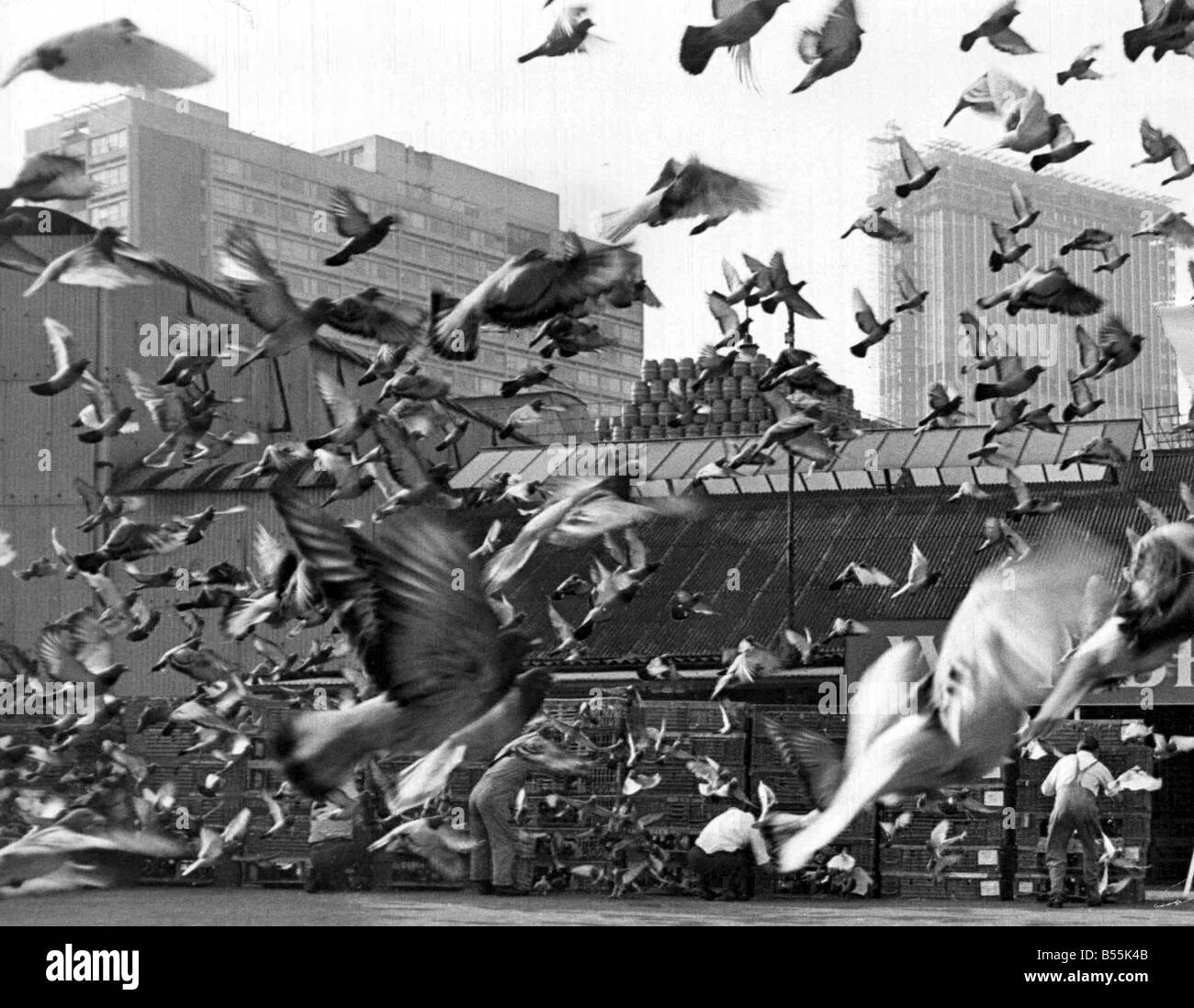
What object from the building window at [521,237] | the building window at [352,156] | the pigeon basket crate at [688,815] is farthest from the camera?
the building window at [352,156]

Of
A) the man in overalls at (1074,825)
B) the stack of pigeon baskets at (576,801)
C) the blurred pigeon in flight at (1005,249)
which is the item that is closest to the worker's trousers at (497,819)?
the stack of pigeon baskets at (576,801)

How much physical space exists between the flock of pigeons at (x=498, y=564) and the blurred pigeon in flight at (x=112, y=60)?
0.09 ft

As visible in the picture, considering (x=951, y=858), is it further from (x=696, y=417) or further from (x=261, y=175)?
(x=261, y=175)

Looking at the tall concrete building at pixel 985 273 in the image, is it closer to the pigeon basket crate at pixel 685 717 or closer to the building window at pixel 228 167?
the building window at pixel 228 167

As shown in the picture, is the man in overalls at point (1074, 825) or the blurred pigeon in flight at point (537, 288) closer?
the blurred pigeon in flight at point (537, 288)

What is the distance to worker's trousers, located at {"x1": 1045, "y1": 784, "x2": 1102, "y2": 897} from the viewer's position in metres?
18.5

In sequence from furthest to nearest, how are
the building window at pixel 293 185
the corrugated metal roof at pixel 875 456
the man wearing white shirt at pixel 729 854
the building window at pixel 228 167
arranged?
1. the building window at pixel 293 185
2. the building window at pixel 228 167
3. the corrugated metal roof at pixel 875 456
4. the man wearing white shirt at pixel 729 854

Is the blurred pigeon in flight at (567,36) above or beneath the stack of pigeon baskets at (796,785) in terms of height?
above

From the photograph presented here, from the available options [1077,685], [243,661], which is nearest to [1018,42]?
[1077,685]

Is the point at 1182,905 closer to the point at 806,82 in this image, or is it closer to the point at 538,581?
the point at 806,82

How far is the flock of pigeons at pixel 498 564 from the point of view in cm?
1314

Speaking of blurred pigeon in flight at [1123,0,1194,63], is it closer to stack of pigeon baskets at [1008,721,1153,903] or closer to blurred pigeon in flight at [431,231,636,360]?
blurred pigeon in flight at [431,231,636,360]
